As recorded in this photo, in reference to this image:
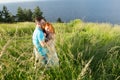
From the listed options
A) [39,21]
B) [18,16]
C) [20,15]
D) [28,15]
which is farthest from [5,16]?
[39,21]

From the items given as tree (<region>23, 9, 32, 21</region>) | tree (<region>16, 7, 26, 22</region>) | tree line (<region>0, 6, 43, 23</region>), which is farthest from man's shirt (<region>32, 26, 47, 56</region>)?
tree (<region>23, 9, 32, 21</region>)

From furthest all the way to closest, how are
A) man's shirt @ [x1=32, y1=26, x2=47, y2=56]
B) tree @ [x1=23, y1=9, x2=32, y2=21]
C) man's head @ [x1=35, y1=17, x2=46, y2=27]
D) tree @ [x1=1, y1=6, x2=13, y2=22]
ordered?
tree @ [x1=23, y1=9, x2=32, y2=21]
tree @ [x1=1, y1=6, x2=13, y2=22]
man's head @ [x1=35, y1=17, x2=46, y2=27]
man's shirt @ [x1=32, y1=26, x2=47, y2=56]

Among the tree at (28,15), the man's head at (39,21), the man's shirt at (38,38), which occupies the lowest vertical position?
the tree at (28,15)

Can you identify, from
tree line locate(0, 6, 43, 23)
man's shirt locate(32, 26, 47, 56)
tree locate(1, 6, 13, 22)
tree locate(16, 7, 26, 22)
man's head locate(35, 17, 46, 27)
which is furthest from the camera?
tree locate(16, 7, 26, 22)

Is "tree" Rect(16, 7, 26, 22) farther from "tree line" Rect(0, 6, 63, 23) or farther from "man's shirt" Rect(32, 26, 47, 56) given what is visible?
"man's shirt" Rect(32, 26, 47, 56)

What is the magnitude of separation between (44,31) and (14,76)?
1893mm

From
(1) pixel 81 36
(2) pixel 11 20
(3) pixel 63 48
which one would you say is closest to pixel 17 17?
(2) pixel 11 20

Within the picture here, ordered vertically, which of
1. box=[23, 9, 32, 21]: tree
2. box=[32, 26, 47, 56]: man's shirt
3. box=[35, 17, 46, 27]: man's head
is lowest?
box=[23, 9, 32, 21]: tree

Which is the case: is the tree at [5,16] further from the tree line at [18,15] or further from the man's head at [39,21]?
the man's head at [39,21]

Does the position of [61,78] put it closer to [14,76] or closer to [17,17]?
[14,76]

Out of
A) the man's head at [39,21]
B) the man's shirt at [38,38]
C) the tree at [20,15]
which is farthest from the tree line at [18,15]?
the man's shirt at [38,38]

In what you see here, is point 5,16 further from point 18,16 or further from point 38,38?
point 38,38

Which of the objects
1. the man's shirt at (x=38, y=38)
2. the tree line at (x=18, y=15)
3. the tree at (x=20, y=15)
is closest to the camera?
the man's shirt at (x=38, y=38)

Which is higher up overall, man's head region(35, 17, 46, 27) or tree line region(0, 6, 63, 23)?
man's head region(35, 17, 46, 27)
